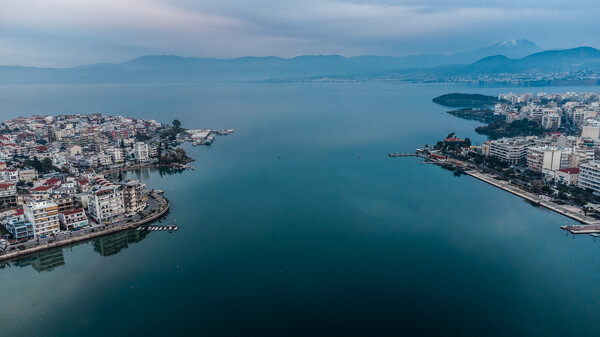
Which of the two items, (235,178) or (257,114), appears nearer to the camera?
(235,178)

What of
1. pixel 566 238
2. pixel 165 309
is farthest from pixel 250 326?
pixel 566 238

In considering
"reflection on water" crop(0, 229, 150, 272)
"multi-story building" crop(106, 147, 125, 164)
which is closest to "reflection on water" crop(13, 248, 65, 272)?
"reflection on water" crop(0, 229, 150, 272)

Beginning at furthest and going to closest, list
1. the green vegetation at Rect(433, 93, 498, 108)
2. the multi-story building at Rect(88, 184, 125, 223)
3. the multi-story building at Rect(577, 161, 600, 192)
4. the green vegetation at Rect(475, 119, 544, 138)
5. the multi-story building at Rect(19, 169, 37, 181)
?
1. the green vegetation at Rect(433, 93, 498, 108)
2. the green vegetation at Rect(475, 119, 544, 138)
3. the multi-story building at Rect(19, 169, 37, 181)
4. the multi-story building at Rect(577, 161, 600, 192)
5. the multi-story building at Rect(88, 184, 125, 223)

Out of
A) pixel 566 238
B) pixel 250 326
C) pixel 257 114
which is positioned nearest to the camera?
pixel 250 326

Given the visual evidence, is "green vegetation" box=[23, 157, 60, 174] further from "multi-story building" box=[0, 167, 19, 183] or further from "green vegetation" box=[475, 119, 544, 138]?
"green vegetation" box=[475, 119, 544, 138]

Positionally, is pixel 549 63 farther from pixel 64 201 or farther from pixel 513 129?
pixel 64 201

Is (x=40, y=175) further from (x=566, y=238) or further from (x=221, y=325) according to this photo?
(x=566, y=238)

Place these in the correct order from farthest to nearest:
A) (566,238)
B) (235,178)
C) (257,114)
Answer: (257,114)
(235,178)
(566,238)

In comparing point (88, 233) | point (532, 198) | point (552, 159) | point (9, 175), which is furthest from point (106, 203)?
point (552, 159)

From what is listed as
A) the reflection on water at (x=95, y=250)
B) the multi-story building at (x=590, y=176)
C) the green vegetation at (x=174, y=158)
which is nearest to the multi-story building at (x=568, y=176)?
the multi-story building at (x=590, y=176)
